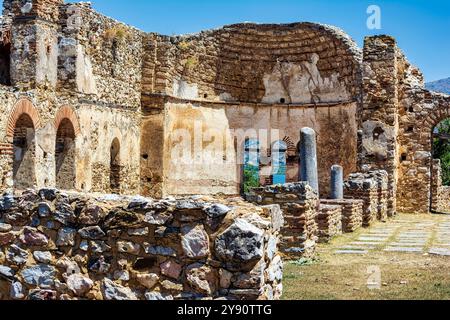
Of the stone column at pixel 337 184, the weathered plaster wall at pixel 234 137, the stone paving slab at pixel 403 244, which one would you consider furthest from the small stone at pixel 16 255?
the weathered plaster wall at pixel 234 137

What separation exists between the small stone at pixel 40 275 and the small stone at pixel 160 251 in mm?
914

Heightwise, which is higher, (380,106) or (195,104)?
(195,104)

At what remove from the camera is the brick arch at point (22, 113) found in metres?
11.8

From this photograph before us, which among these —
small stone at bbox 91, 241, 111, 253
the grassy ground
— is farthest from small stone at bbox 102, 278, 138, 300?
the grassy ground

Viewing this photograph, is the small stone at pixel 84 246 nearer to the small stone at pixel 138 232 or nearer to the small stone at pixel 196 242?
the small stone at pixel 138 232

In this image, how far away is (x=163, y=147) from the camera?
19.9 meters

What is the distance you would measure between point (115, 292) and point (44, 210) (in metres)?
0.97

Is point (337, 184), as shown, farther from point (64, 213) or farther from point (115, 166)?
point (64, 213)

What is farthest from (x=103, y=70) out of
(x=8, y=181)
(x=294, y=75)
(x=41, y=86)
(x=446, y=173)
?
(x=446, y=173)

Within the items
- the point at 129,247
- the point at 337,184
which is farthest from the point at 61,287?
the point at 337,184

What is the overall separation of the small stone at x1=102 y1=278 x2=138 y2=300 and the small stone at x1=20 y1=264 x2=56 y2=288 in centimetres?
52

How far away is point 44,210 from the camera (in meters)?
5.03
